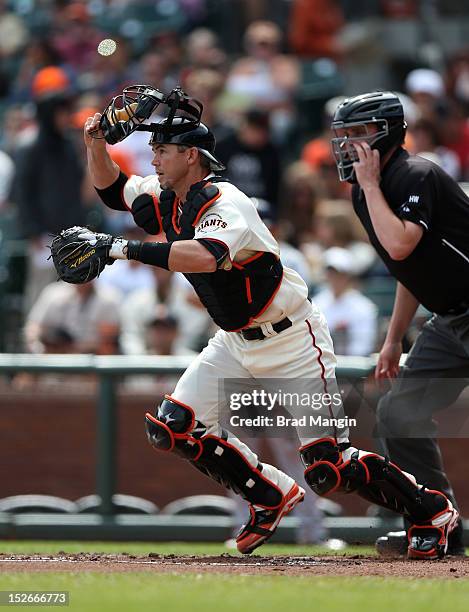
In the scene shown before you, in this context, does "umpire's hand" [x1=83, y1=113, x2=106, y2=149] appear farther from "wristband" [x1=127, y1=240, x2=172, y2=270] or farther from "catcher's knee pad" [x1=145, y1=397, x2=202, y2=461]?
"catcher's knee pad" [x1=145, y1=397, x2=202, y2=461]

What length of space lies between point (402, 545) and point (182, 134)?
92.4 inches

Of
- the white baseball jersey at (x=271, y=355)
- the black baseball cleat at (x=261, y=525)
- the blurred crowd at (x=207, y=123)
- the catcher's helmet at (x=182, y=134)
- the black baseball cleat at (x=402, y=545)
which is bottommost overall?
the blurred crowd at (x=207, y=123)

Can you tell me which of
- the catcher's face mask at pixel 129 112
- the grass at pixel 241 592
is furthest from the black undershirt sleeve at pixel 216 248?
the grass at pixel 241 592

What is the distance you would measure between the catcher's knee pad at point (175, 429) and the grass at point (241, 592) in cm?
74

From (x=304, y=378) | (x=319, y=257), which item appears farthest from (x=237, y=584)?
(x=319, y=257)

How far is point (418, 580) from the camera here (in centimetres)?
550

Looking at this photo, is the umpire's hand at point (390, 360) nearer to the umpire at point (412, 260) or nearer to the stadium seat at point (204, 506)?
the umpire at point (412, 260)

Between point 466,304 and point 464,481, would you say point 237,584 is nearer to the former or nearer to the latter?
point 466,304

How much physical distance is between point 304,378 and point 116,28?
10.7 metres

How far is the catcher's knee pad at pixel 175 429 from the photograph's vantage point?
6.18 metres

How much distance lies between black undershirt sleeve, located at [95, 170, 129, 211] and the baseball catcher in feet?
0.18

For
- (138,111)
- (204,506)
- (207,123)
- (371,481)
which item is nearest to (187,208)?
(138,111)
